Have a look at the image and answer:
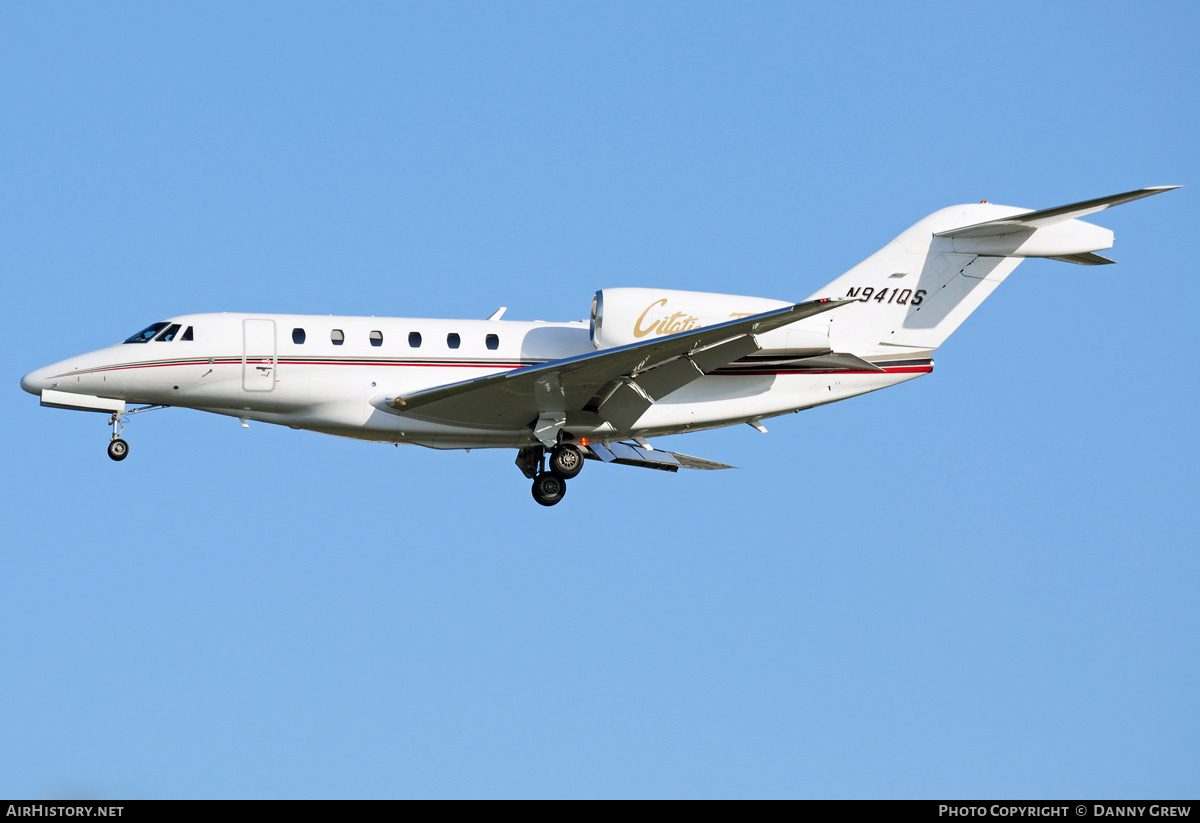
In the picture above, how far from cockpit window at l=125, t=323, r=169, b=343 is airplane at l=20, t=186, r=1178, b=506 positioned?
0.11 feet

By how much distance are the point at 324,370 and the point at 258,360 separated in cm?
101

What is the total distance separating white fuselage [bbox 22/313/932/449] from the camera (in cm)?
2152

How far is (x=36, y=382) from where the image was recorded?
70.9 feet

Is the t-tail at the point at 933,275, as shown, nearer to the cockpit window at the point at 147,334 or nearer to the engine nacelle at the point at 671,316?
the engine nacelle at the point at 671,316

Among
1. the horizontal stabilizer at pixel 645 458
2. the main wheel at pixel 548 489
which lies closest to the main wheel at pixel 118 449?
the main wheel at pixel 548 489

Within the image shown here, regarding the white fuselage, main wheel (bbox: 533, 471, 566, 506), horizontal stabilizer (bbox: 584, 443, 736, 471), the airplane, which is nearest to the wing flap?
the airplane

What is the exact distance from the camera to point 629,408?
73.0 ft

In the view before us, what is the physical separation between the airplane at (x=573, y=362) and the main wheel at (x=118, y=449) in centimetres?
2

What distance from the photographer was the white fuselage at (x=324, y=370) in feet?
70.6
